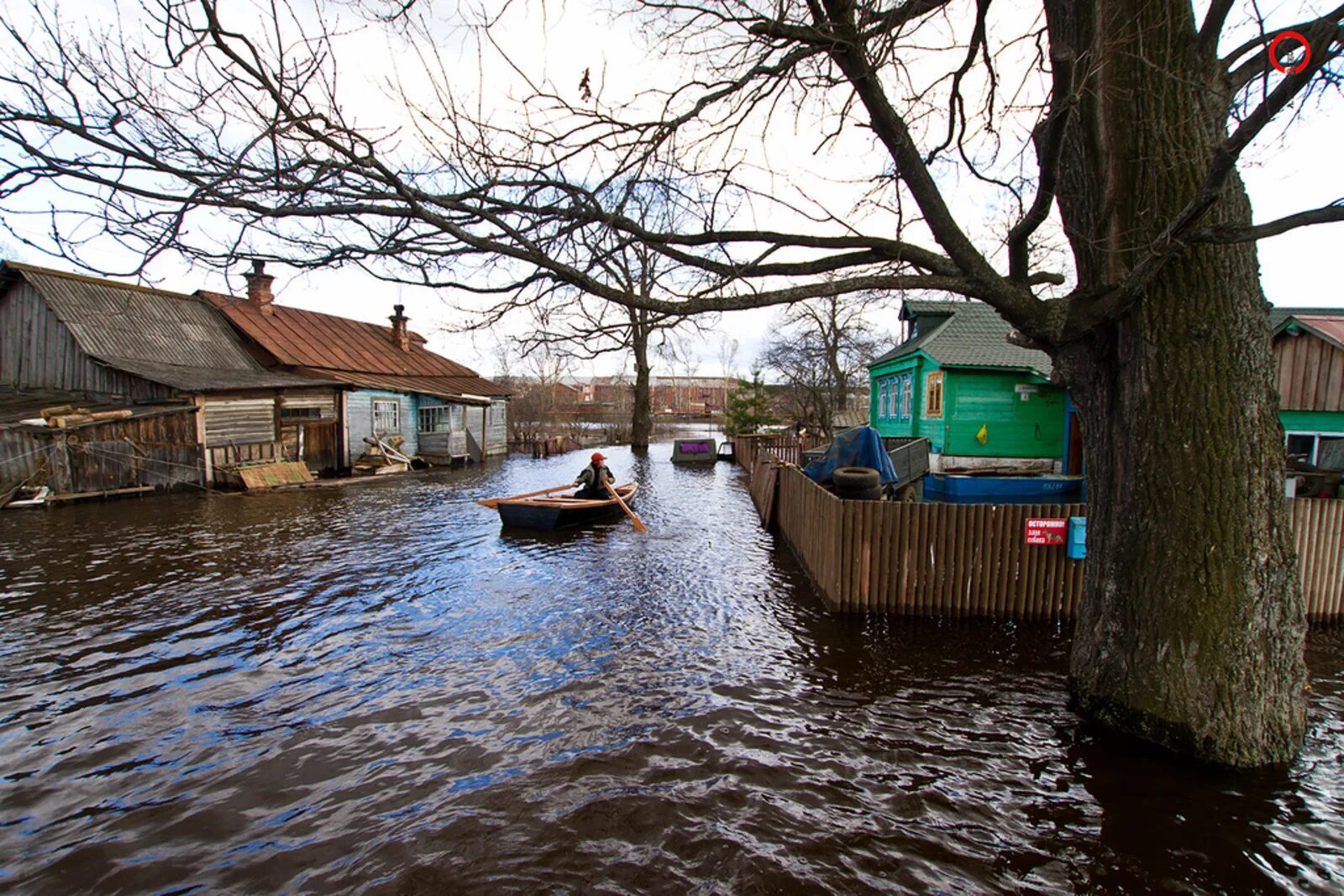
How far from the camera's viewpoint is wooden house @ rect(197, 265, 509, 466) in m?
24.5

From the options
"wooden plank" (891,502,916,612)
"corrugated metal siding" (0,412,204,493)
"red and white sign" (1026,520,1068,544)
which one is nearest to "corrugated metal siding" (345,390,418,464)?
"corrugated metal siding" (0,412,204,493)

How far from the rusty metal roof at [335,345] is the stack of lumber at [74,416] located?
6.43 metres

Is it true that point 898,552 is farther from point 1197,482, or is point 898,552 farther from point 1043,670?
point 1197,482

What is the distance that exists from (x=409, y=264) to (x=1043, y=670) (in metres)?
6.87

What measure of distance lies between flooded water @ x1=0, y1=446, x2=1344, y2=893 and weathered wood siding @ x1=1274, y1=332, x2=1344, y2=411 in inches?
334

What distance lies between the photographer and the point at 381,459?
2453 centimetres

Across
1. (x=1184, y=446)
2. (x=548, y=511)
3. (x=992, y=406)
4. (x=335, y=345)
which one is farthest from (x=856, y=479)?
(x=335, y=345)

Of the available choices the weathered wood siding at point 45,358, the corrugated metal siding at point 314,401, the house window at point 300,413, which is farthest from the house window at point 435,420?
the weathered wood siding at point 45,358

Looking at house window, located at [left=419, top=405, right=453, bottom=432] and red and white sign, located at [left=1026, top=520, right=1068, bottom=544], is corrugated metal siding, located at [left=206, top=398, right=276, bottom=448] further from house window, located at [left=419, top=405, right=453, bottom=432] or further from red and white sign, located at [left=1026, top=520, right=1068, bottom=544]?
red and white sign, located at [left=1026, top=520, right=1068, bottom=544]

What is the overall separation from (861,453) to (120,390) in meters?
20.9

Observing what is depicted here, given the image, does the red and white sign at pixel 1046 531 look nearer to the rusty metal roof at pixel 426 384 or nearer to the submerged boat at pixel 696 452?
the rusty metal roof at pixel 426 384

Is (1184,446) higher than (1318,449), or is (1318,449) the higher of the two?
(1184,446)

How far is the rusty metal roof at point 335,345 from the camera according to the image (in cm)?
2497

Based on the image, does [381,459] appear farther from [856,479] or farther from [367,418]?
[856,479]
